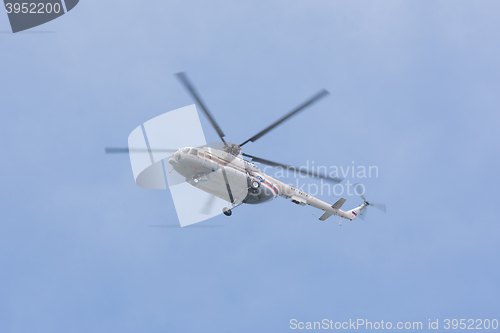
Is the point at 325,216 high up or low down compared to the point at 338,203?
down

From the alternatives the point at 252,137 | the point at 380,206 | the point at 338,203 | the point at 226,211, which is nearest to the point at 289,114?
the point at 252,137

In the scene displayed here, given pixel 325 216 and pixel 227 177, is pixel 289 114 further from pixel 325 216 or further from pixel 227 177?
pixel 325 216

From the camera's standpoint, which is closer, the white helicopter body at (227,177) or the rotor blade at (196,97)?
the rotor blade at (196,97)

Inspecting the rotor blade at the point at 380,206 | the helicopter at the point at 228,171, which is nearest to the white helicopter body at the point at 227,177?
the helicopter at the point at 228,171

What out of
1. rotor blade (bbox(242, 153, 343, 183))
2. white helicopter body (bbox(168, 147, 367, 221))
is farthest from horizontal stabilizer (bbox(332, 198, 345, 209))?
rotor blade (bbox(242, 153, 343, 183))

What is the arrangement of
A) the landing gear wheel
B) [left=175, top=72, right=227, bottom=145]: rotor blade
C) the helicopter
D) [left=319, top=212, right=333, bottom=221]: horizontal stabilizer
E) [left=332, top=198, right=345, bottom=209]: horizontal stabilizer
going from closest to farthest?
[left=175, top=72, right=227, bottom=145]: rotor blade → the helicopter → the landing gear wheel → [left=332, top=198, right=345, bottom=209]: horizontal stabilizer → [left=319, top=212, right=333, bottom=221]: horizontal stabilizer

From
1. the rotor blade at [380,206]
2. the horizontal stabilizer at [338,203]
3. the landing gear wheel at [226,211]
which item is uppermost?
the landing gear wheel at [226,211]

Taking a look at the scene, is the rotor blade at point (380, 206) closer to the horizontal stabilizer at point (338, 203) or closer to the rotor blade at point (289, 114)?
the horizontal stabilizer at point (338, 203)

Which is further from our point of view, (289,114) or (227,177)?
(227,177)

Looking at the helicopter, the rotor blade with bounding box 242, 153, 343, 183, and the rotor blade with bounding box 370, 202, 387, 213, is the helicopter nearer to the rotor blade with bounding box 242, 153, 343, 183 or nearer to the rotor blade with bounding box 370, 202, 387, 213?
the rotor blade with bounding box 242, 153, 343, 183

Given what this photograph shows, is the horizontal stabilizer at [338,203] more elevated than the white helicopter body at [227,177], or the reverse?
the white helicopter body at [227,177]

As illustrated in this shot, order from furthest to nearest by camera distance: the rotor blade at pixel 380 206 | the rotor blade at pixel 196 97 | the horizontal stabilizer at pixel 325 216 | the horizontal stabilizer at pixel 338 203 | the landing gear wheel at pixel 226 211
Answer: the rotor blade at pixel 380 206
the horizontal stabilizer at pixel 325 216
the horizontal stabilizer at pixel 338 203
the landing gear wheel at pixel 226 211
the rotor blade at pixel 196 97

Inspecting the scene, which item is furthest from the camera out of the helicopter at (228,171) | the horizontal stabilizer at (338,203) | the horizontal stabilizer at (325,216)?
the horizontal stabilizer at (325,216)

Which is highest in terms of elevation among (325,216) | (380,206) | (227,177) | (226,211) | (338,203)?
(227,177)
